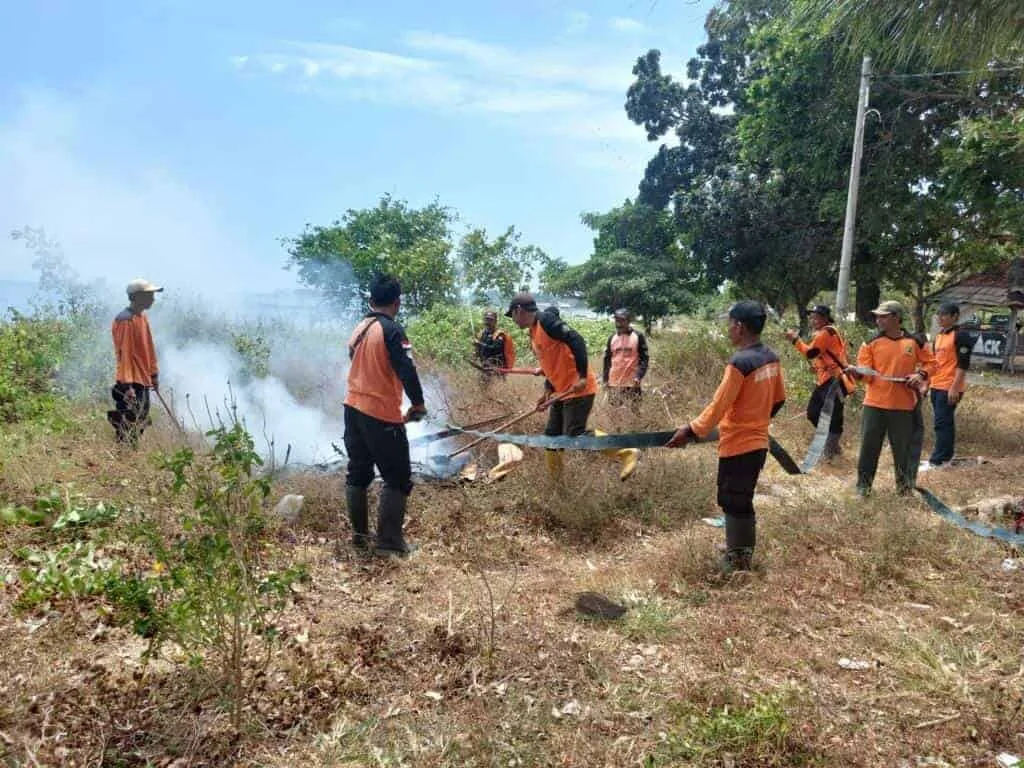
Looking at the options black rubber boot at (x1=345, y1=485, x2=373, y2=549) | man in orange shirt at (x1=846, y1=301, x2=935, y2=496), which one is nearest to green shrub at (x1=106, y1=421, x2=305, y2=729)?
black rubber boot at (x1=345, y1=485, x2=373, y2=549)

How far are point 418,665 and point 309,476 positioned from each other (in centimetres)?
234

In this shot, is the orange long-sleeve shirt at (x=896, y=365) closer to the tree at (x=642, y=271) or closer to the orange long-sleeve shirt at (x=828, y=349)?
the orange long-sleeve shirt at (x=828, y=349)

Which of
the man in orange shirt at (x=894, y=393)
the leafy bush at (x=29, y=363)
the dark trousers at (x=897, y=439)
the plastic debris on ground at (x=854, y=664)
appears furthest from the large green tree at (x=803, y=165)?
the leafy bush at (x=29, y=363)

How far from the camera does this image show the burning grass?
2311mm

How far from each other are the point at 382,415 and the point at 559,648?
5.81 ft

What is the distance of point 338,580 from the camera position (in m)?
3.76

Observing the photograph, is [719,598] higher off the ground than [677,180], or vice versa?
[677,180]

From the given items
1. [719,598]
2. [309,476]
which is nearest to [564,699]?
[719,598]

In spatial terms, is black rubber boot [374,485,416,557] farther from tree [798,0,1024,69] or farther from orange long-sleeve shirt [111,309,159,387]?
tree [798,0,1024,69]

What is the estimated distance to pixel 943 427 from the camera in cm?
659

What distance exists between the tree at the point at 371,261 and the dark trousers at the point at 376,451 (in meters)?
10.6

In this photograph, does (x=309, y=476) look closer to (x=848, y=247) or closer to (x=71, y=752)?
(x=71, y=752)

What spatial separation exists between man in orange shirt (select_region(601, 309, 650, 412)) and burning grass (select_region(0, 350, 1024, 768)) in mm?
2323

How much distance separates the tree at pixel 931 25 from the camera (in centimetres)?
369
